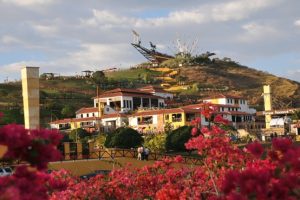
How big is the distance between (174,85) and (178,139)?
69.7 meters

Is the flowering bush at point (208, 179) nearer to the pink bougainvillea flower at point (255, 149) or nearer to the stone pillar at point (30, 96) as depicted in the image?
the pink bougainvillea flower at point (255, 149)

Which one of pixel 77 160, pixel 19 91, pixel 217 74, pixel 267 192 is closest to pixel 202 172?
pixel 267 192

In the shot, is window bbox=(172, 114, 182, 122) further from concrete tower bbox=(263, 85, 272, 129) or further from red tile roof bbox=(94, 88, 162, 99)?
red tile roof bbox=(94, 88, 162, 99)

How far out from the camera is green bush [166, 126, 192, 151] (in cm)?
3716

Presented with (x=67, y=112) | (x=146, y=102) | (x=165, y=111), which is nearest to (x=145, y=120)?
(x=165, y=111)

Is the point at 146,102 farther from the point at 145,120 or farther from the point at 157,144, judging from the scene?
the point at 157,144

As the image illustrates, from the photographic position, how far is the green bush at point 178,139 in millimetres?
37156

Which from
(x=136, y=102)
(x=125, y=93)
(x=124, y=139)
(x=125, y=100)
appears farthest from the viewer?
(x=136, y=102)

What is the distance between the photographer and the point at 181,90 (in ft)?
330

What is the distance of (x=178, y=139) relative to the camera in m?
37.3

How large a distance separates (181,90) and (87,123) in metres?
40.9

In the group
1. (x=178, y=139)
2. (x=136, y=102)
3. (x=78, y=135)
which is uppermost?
(x=136, y=102)

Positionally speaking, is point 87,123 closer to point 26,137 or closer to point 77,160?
point 77,160

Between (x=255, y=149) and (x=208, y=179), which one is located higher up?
(x=255, y=149)
